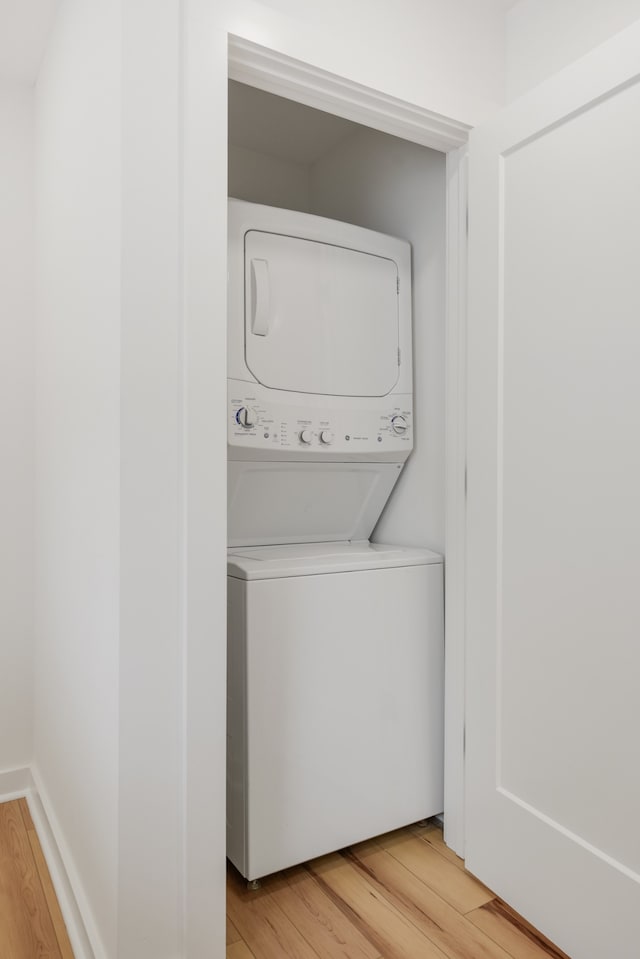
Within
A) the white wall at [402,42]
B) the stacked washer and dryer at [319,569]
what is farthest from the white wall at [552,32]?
the stacked washer and dryer at [319,569]

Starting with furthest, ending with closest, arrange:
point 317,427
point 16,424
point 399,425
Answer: point 16,424, point 399,425, point 317,427

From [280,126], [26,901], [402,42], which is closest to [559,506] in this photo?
[402,42]

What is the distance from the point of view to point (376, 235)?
2.06m

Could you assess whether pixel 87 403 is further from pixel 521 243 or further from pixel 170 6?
pixel 521 243

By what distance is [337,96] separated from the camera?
1586mm

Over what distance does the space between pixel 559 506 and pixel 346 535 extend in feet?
2.89

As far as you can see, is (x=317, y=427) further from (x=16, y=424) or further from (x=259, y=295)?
(x=16, y=424)

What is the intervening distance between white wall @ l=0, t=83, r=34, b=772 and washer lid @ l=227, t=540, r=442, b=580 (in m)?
0.81

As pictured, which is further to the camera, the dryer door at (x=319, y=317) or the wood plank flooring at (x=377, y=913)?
the dryer door at (x=319, y=317)

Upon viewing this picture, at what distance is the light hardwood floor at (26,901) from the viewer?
152 centimetres

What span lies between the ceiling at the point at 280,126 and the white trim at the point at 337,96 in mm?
652

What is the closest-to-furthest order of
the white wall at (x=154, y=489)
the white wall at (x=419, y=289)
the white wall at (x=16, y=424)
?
the white wall at (x=154, y=489) → the white wall at (x=419, y=289) → the white wall at (x=16, y=424)

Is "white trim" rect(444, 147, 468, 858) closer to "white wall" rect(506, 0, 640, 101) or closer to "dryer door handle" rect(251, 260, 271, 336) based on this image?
"white wall" rect(506, 0, 640, 101)

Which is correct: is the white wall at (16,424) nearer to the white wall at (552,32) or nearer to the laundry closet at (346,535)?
the laundry closet at (346,535)
